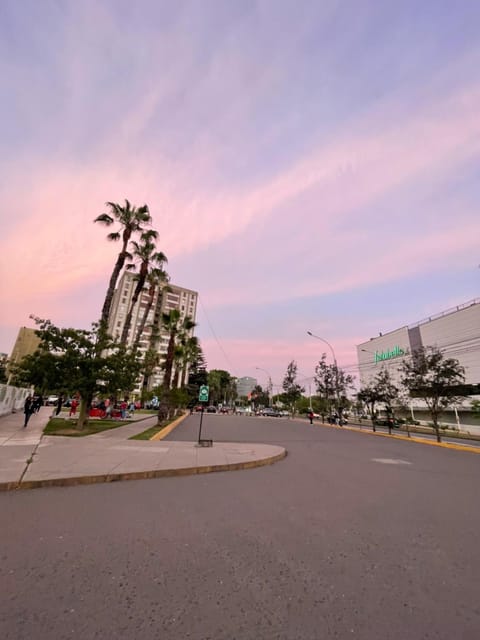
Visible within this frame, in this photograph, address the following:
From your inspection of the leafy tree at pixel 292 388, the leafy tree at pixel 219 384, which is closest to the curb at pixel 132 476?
the leafy tree at pixel 292 388

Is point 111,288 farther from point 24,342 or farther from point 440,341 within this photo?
point 24,342

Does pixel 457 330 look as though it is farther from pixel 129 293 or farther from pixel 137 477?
pixel 129 293

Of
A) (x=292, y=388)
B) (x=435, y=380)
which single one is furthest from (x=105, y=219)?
(x=292, y=388)

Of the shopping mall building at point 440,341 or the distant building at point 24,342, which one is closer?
the shopping mall building at point 440,341

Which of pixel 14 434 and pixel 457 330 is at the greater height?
pixel 457 330

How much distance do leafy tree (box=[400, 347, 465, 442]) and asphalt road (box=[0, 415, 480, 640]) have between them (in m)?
15.8

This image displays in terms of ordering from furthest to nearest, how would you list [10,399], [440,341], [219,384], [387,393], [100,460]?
[219,384] < [440,341] < [387,393] < [10,399] < [100,460]

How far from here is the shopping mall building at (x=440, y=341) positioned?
43.2 m

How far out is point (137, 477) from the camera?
6.85 metres

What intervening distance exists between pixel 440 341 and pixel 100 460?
55.3m

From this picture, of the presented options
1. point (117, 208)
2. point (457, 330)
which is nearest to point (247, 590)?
point (117, 208)

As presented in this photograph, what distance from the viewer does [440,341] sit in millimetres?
49062

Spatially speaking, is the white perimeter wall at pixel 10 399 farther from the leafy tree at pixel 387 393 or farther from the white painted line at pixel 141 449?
the leafy tree at pixel 387 393

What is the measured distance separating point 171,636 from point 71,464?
21.9ft
